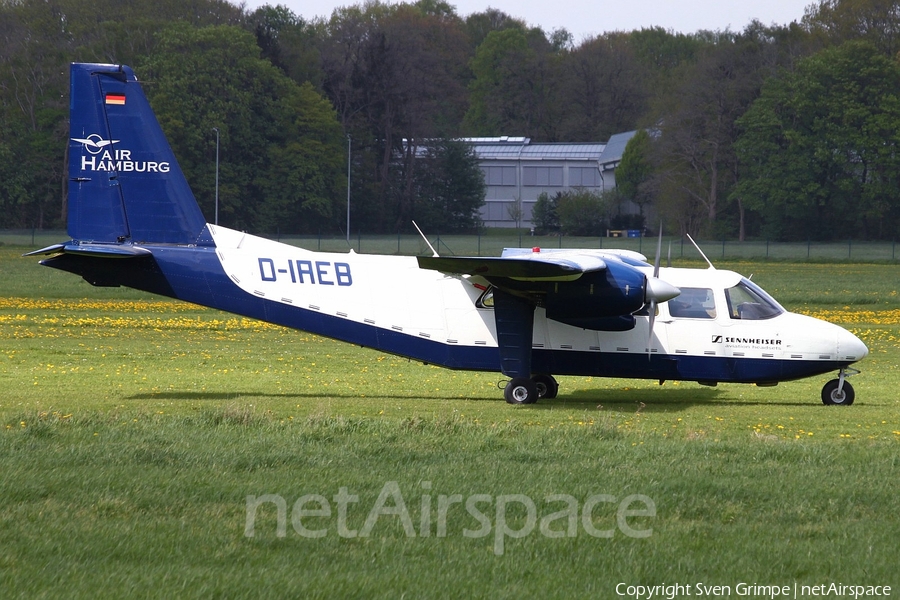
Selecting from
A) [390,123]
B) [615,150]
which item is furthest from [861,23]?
[390,123]

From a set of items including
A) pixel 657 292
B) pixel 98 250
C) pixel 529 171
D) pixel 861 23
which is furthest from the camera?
pixel 529 171

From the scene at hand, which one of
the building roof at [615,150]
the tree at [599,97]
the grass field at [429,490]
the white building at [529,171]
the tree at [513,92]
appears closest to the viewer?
the grass field at [429,490]

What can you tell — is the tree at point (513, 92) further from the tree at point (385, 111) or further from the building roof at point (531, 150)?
the tree at point (385, 111)

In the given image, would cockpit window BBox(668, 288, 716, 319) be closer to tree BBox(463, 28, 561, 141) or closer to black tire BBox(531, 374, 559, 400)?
black tire BBox(531, 374, 559, 400)

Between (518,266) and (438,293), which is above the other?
(518,266)

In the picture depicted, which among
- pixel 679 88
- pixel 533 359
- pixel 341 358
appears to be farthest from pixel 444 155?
pixel 533 359

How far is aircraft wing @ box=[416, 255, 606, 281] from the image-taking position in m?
14.8

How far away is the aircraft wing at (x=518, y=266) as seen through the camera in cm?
1478

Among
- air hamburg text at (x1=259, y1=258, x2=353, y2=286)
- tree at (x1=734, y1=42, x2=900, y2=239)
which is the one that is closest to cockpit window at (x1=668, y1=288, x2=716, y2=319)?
air hamburg text at (x1=259, y1=258, x2=353, y2=286)

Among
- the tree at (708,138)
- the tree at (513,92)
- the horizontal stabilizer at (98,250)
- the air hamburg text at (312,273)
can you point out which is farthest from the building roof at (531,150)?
the horizontal stabilizer at (98,250)

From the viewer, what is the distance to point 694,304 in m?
16.3

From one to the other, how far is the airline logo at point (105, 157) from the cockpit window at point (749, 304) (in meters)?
10.2

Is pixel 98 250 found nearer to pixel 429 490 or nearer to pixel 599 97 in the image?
pixel 429 490

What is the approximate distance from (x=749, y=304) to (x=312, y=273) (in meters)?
7.20
